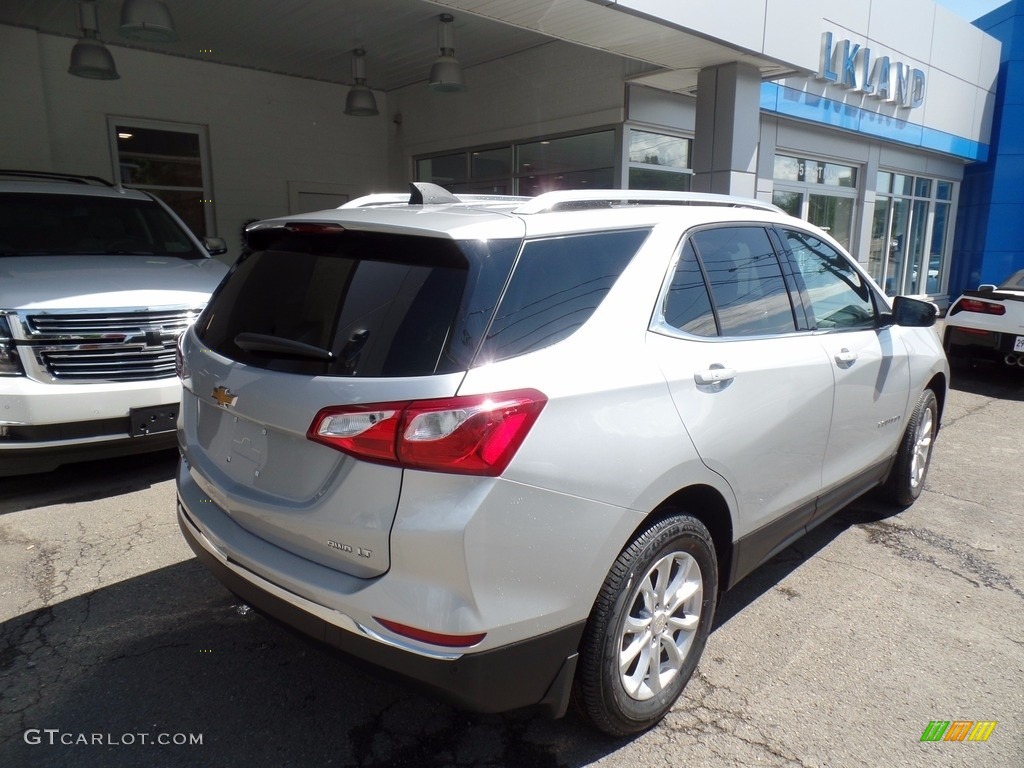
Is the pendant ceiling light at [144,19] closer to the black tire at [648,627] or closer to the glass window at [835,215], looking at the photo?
the black tire at [648,627]

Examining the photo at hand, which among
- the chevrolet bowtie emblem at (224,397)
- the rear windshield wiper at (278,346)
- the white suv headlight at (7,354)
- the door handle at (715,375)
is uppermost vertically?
the rear windshield wiper at (278,346)

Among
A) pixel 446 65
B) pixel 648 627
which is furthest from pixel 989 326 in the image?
pixel 648 627

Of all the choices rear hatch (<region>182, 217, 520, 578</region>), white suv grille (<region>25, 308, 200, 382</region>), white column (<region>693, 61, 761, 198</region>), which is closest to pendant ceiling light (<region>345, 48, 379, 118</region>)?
white column (<region>693, 61, 761, 198</region>)

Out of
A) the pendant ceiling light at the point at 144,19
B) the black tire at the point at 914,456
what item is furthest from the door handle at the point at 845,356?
the pendant ceiling light at the point at 144,19

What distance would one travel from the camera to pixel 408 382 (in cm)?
190

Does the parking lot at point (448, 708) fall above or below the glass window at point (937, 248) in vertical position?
below

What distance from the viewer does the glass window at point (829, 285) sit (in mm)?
3395

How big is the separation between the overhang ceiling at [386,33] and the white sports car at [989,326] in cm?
362

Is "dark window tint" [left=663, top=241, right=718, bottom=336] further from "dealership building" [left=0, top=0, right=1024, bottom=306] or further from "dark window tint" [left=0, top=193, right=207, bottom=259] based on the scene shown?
"dark window tint" [left=0, top=193, right=207, bottom=259]

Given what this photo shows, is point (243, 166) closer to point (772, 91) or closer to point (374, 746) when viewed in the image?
point (772, 91)

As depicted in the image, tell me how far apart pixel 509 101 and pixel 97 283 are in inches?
310

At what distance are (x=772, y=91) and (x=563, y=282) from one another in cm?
970

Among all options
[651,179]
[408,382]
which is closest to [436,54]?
[651,179]

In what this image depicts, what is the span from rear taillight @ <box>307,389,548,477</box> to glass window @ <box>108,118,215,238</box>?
10.2 meters
